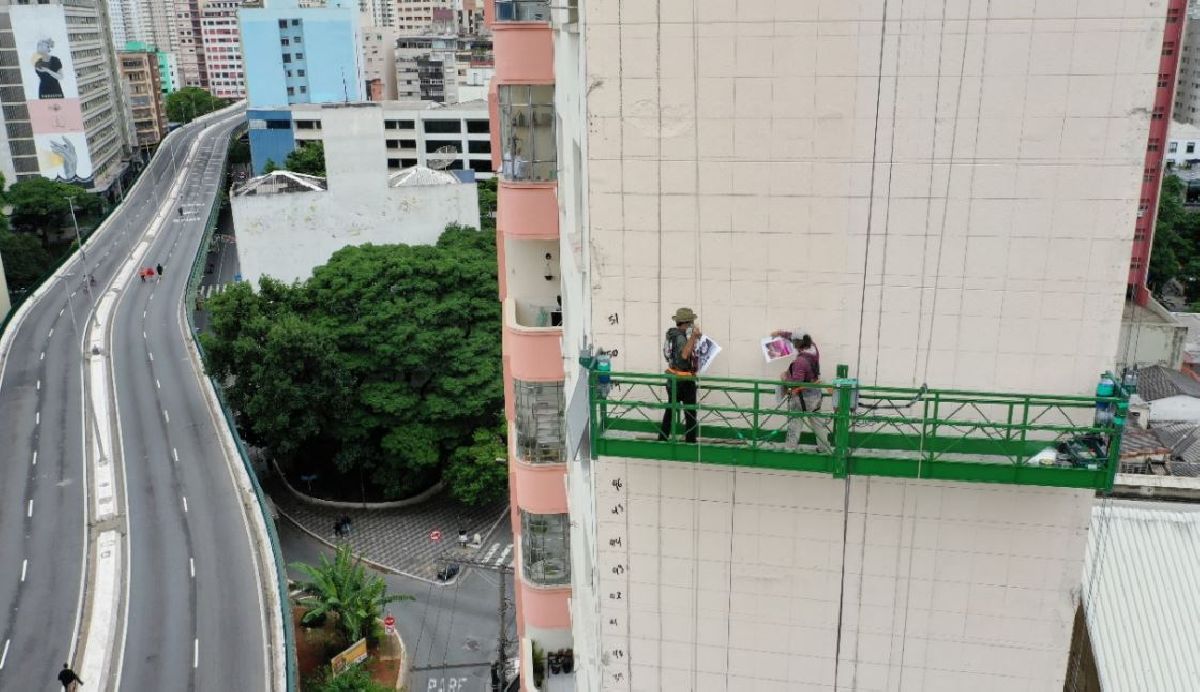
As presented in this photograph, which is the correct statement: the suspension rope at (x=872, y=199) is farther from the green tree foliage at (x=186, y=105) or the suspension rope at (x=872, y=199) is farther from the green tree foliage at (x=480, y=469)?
the green tree foliage at (x=186, y=105)

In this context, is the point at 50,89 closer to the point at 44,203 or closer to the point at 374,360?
the point at 44,203

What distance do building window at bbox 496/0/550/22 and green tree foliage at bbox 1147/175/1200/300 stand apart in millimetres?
68579

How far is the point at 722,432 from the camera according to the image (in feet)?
33.9

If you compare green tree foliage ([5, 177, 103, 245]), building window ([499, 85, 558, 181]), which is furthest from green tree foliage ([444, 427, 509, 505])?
green tree foliage ([5, 177, 103, 245])

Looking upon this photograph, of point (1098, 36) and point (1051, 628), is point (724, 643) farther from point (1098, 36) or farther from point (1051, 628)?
point (1098, 36)

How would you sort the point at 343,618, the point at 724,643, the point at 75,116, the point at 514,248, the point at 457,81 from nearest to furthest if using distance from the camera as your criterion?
the point at 724,643 → the point at 514,248 → the point at 343,618 → the point at 75,116 → the point at 457,81

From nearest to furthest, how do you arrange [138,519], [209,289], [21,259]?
[138,519] → [21,259] → [209,289]

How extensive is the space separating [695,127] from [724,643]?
6.15 metres

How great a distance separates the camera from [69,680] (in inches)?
1148

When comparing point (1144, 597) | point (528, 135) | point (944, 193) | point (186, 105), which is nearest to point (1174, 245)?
point (1144, 597)

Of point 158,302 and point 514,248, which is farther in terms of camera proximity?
point 158,302

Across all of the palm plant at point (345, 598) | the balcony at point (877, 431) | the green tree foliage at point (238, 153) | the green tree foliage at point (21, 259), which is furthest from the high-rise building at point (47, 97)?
the balcony at point (877, 431)

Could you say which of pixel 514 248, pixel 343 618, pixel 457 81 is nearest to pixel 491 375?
pixel 343 618

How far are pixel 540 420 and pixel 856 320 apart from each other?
10256 mm
